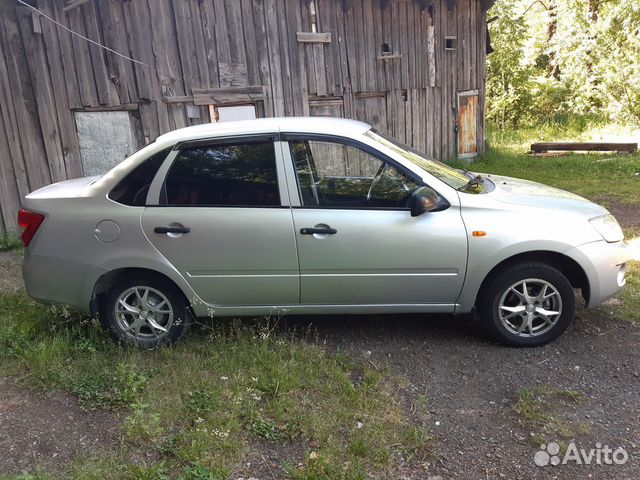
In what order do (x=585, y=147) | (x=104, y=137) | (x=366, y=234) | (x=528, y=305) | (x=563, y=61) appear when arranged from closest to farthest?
(x=366, y=234) → (x=528, y=305) → (x=104, y=137) → (x=585, y=147) → (x=563, y=61)

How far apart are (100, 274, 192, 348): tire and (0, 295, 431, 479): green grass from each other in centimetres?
11

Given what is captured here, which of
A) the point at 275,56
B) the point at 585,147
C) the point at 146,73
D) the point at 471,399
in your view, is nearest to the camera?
the point at 471,399

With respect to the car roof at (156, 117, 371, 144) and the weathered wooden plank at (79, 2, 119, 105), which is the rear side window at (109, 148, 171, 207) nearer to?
the car roof at (156, 117, 371, 144)

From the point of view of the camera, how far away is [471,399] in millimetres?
3543

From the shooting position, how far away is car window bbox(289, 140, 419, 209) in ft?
13.1

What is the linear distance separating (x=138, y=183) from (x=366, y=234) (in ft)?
5.90

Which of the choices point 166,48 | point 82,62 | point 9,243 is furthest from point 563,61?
point 9,243

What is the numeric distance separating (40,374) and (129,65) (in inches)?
226

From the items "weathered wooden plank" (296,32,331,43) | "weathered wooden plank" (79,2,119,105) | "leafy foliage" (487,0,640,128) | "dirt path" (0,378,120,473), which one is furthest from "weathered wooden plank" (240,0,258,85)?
"leafy foliage" (487,0,640,128)

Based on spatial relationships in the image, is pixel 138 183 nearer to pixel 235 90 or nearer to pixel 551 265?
pixel 551 265

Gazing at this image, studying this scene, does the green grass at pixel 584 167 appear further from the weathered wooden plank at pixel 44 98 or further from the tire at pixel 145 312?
the weathered wooden plank at pixel 44 98

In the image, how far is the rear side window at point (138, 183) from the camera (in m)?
4.07

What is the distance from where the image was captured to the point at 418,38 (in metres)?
10.9

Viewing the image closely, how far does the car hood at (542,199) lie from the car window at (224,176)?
1770 millimetres
